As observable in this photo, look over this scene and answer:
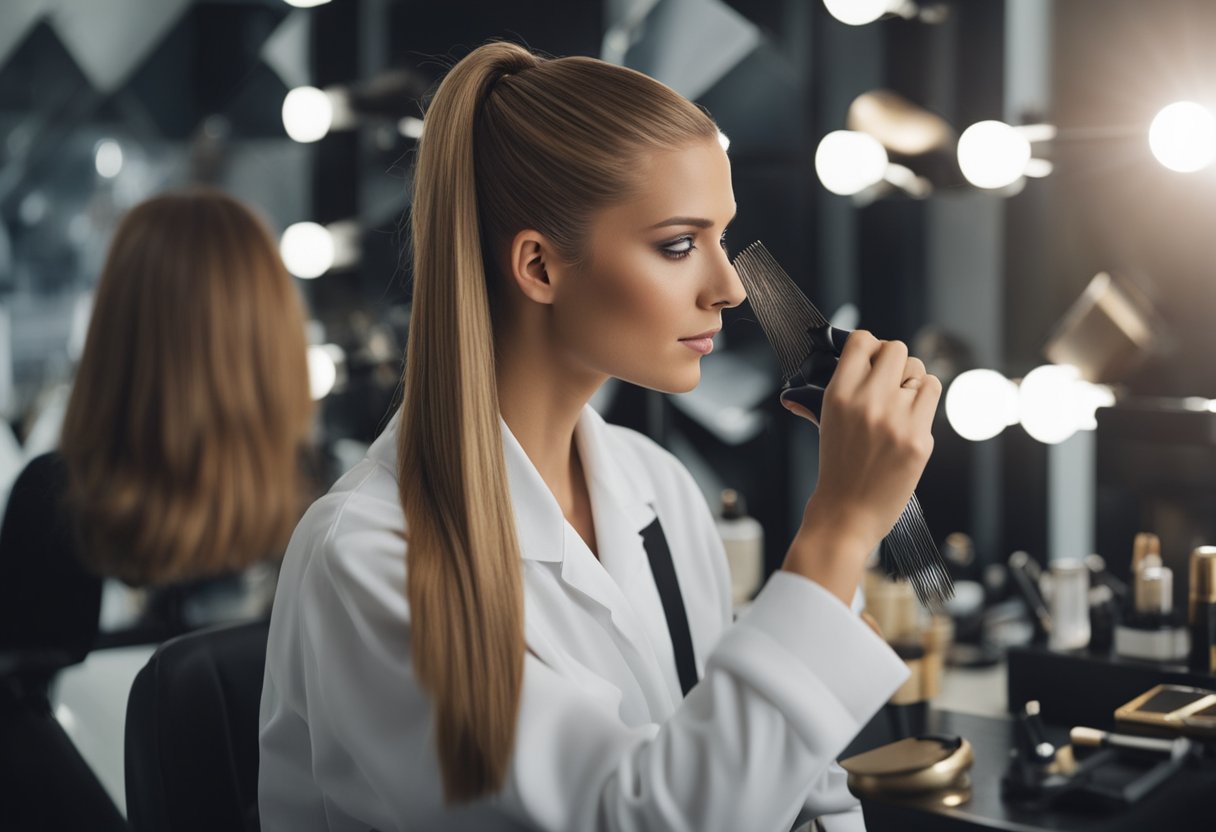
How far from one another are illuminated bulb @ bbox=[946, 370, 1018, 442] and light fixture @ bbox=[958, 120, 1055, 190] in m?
0.27

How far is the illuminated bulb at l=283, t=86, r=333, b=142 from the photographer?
2090mm

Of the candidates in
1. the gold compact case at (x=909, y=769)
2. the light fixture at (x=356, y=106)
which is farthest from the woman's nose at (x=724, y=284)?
the light fixture at (x=356, y=106)

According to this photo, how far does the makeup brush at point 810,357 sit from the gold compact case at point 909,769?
17 centimetres

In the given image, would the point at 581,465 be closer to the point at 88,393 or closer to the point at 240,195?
the point at 88,393

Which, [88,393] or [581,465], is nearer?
[581,465]

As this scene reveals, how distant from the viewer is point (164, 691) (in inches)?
39.2

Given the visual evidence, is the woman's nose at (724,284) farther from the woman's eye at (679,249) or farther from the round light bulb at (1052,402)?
the round light bulb at (1052,402)

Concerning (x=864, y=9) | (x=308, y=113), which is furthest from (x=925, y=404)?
(x=308, y=113)

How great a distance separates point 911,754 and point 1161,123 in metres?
0.79

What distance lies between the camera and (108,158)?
2.06 meters

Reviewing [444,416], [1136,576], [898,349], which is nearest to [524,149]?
[444,416]

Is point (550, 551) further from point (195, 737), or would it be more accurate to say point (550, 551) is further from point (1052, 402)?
point (1052, 402)

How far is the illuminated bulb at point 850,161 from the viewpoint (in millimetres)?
1668

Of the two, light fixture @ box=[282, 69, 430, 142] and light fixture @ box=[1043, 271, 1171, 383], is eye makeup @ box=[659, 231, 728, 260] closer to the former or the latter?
light fixture @ box=[1043, 271, 1171, 383]
